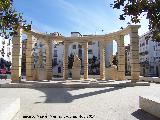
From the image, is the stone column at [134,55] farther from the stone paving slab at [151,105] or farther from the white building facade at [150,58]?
the white building facade at [150,58]

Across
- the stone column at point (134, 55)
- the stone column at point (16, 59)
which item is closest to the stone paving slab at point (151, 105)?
the stone column at point (134, 55)

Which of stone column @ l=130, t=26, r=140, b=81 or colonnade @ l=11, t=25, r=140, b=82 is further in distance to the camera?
stone column @ l=130, t=26, r=140, b=81

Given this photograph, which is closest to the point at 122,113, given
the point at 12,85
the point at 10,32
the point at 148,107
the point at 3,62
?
the point at 148,107

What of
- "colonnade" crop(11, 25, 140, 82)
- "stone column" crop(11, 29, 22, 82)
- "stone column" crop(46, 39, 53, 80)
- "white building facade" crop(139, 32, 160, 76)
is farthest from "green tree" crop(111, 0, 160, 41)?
"white building facade" crop(139, 32, 160, 76)

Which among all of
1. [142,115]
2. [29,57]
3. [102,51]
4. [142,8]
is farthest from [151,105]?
[102,51]

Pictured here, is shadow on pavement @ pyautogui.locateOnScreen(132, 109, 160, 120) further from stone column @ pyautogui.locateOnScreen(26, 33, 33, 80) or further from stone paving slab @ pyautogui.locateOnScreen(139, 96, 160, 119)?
stone column @ pyautogui.locateOnScreen(26, 33, 33, 80)

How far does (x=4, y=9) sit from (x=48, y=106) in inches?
269

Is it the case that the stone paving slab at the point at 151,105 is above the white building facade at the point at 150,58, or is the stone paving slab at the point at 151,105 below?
below

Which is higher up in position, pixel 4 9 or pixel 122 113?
pixel 4 9

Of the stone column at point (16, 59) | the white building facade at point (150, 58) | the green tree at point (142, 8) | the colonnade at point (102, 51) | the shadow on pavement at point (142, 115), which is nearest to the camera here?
the green tree at point (142, 8)

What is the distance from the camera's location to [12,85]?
2434 centimetres

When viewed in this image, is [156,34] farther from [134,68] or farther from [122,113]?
[134,68]

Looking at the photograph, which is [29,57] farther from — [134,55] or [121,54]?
[134,55]

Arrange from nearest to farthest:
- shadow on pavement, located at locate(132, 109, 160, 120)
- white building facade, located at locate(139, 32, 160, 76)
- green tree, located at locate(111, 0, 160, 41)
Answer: green tree, located at locate(111, 0, 160, 41) < shadow on pavement, located at locate(132, 109, 160, 120) < white building facade, located at locate(139, 32, 160, 76)
